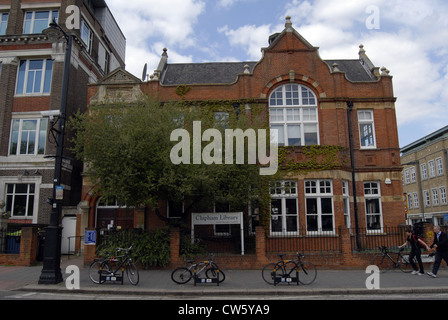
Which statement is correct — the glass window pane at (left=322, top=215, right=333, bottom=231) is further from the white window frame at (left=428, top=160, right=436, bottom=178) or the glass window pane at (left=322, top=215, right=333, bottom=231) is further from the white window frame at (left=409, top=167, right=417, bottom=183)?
the white window frame at (left=409, top=167, right=417, bottom=183)

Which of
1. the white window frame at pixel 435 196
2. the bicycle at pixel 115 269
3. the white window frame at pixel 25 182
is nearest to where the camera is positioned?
the bicycle at pixel 115 269

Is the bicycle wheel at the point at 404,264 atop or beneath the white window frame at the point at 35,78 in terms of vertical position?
beneath

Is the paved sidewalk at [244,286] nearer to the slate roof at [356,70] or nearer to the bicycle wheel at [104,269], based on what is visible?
the bicycle wheel at [104,269]

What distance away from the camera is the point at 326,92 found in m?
18.7

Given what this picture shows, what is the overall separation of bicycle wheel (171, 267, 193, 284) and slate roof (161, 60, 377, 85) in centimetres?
1242

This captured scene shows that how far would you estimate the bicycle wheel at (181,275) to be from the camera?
1113 centimetres

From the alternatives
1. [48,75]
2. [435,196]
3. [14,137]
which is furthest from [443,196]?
[14,137]

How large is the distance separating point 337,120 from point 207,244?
9737 mm

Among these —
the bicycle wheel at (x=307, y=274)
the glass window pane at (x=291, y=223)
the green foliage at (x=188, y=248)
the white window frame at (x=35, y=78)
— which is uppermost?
the white window frame at (x=35, y=78)

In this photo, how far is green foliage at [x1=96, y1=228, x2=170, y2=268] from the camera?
1356 centimetres

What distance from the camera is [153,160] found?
12.8 meters

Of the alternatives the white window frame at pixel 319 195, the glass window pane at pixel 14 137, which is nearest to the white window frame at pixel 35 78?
the glass window pane at pixel 14 137

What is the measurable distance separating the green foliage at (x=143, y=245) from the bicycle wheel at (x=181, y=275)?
80.6 inches

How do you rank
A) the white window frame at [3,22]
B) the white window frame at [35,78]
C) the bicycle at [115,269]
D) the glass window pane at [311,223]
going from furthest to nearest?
the white window frame at [3,22] → the white window frame at [35,78] → the glass window pane at [311,223] → the bicycle at [115,269]
